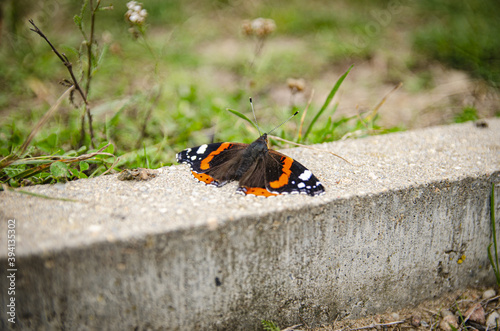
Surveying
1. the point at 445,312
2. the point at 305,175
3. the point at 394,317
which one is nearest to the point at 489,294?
the point at 445,312

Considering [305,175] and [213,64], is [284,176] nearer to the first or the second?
[305,175]

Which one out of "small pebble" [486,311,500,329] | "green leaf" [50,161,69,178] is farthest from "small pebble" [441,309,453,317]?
"green leaf" [50,161,69,178]

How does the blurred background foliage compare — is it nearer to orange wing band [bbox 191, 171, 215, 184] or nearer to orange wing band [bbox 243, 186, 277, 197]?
orange wing band [bbox 191, 171, 215, 184]

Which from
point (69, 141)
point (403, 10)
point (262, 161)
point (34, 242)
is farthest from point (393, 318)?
point (403, 10)

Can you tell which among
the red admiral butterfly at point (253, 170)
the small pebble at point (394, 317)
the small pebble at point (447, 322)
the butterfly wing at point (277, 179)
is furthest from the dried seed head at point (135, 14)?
the small pebble at point (447, 322)

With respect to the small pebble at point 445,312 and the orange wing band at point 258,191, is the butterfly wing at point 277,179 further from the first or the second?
the small pebble at point 445,312
